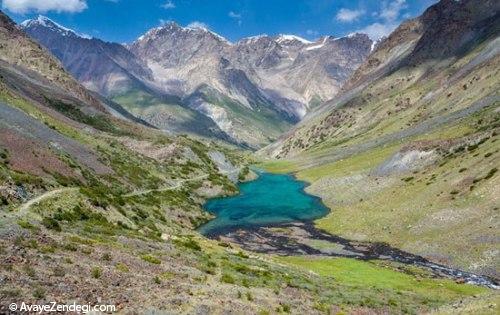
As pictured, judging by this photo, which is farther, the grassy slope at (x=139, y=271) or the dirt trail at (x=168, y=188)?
the dirt trail at (x=168, y=188)

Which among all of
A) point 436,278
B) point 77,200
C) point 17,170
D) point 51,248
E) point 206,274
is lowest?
point 436,278

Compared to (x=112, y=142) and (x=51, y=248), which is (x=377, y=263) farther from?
(x=112, y=142)

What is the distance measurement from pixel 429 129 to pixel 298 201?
72.9 m

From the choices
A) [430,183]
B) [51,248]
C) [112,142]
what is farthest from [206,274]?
[112,142]

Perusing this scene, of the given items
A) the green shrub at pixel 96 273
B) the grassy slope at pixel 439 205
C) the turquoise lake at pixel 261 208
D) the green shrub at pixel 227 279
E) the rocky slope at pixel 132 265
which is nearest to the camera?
the rocky slope at pixel 132 265

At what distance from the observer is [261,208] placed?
13475cm

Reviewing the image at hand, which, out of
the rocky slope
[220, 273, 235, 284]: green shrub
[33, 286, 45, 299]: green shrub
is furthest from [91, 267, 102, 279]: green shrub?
[220, 273, 235, 284]: green shrub

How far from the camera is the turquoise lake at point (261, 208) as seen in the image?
374ft

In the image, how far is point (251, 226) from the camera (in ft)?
362

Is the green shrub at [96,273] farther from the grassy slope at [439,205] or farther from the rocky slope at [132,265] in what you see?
the grassy slope at [439,205]

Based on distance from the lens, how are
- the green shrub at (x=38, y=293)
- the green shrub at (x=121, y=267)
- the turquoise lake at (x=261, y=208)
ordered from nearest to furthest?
1. the green shrub at (x=38, y=293)
2. the green shrub at (x=121, y=267)
3. the turquoise lake at (x=261, y=208)

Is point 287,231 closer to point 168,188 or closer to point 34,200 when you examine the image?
point 168,188

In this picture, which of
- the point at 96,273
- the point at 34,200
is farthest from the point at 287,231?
the point at 96,273

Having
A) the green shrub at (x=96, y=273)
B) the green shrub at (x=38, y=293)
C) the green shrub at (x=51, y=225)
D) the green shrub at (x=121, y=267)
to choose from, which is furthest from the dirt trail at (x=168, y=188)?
the green shrub at (x=38, y=293)
